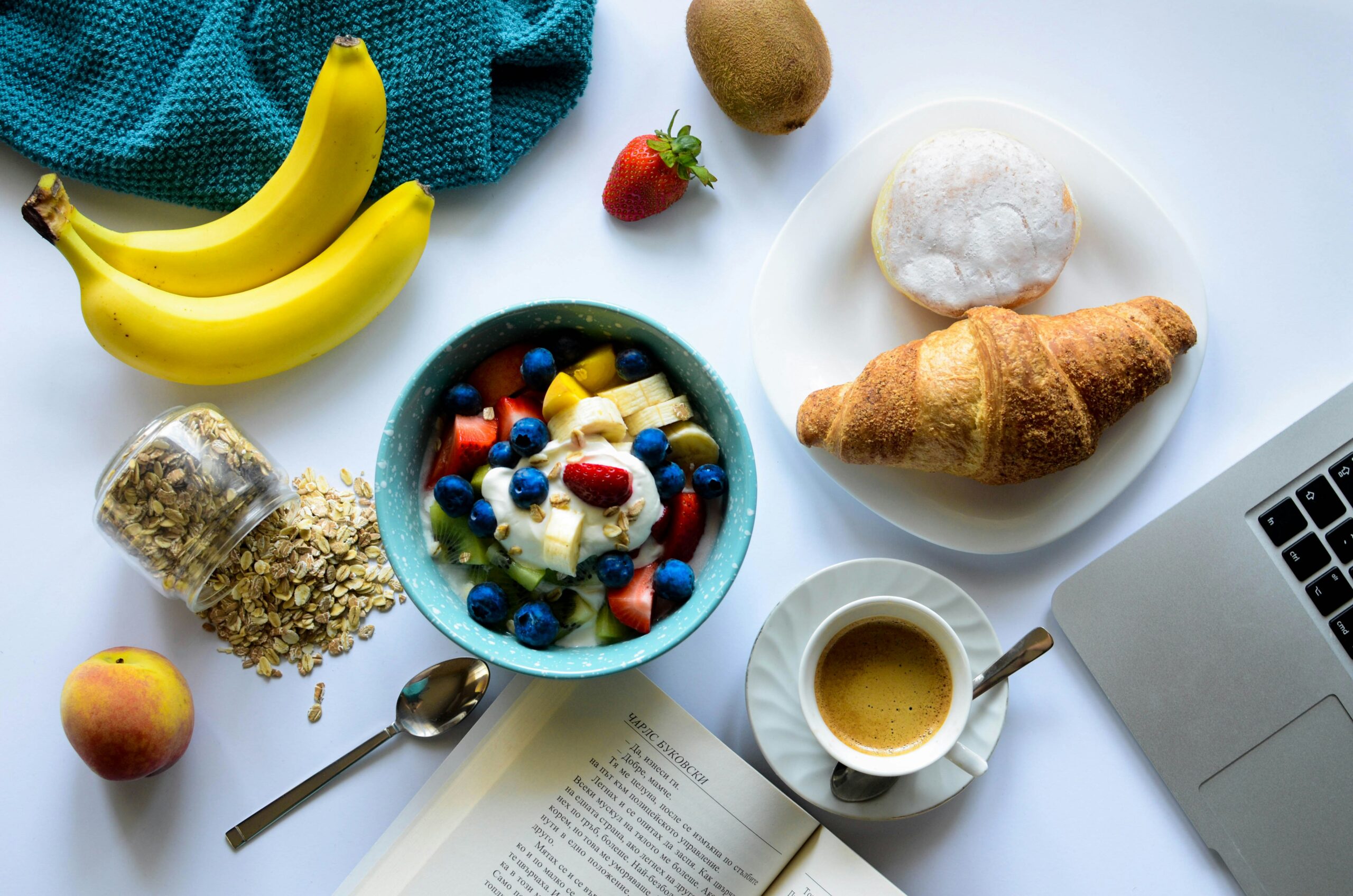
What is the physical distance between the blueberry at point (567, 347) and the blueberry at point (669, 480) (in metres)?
0.18

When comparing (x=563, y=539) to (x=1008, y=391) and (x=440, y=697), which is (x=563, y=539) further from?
(x=1008, y=391)

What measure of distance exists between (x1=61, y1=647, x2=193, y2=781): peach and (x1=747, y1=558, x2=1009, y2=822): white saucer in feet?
2.47

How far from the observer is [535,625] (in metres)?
0.96

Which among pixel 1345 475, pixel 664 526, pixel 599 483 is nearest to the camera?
pixel 599 483

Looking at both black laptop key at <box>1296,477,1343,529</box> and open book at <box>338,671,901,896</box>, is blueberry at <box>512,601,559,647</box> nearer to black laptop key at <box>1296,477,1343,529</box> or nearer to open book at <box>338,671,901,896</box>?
open book at <box>338,671,901,896</box>

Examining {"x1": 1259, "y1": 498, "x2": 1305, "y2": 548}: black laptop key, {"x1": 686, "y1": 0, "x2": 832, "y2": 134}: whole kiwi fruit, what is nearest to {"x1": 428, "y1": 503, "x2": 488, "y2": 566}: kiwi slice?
{"x1": 686, "y1": 0, "x2": 832, "y2": 134}: whole kiwi fruit

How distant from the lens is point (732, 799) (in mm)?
1100

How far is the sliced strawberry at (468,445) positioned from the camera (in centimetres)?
101

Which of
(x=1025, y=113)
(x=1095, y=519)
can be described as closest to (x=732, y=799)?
(x=1095, y=519)

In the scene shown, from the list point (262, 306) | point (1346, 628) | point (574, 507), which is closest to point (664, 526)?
point (574, 507)

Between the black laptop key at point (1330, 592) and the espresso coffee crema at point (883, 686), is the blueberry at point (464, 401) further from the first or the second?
the black laptop key at point (1330, 592)

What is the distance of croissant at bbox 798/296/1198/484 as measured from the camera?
1056 mm

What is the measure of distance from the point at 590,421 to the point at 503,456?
11 cm

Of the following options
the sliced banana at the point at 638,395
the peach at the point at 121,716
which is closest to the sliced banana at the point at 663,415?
the sliced banana at the point at 638,395
